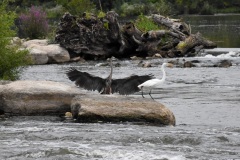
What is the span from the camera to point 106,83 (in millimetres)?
15664

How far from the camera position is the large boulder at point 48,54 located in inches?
1108

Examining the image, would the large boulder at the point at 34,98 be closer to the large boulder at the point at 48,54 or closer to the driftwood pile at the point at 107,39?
the large boulder at the point at 48,54

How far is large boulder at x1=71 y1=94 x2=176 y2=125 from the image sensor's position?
1402 cm

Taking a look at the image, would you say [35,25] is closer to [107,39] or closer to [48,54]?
[107,39]

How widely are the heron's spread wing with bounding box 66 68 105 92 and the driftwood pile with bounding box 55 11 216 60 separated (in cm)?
1417

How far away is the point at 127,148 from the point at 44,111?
4.19 m

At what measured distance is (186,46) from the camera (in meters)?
30.9

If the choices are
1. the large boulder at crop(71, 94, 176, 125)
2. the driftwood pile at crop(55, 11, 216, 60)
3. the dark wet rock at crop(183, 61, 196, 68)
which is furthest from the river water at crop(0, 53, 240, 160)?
the driftwood pile at crop(55, 11, 216, 60)

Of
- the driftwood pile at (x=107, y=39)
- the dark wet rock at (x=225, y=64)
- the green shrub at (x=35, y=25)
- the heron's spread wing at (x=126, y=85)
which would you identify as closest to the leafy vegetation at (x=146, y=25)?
the driftwood pile at (x=107, y=39)

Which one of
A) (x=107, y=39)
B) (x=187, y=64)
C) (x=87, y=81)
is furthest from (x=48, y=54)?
(x=87, y=81)

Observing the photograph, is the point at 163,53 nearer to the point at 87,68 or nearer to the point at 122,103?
the point at 87,68

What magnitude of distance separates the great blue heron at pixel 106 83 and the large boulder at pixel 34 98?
0.31m

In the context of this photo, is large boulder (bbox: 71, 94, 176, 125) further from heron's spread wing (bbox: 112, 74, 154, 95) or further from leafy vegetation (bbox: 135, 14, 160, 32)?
leafy vegetation (bbox: 135, 14, 160, 32)

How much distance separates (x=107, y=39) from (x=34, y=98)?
49.5 feet
